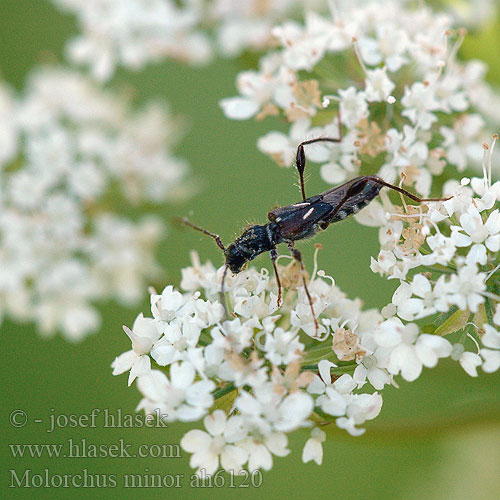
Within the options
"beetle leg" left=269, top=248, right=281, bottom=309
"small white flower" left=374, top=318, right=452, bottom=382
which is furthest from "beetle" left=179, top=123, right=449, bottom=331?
"small white flower" left=374, top=318, right=452, bottom=382

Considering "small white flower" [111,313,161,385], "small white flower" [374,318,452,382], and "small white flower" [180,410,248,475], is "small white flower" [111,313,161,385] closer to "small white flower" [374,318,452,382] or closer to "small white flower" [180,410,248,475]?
"small white flower" [180,410,248,475]

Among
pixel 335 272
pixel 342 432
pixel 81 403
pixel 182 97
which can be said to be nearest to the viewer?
pixel 342 432

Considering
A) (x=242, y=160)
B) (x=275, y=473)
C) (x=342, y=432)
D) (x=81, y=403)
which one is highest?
(x=242, y=160)

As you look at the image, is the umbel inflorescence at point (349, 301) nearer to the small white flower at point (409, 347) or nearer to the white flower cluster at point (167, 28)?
the small white flower at point (409, 347)

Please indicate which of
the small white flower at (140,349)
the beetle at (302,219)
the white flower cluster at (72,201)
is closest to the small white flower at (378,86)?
the beetle at (302,219)

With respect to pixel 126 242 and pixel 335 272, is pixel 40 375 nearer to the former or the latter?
pixel 126 242

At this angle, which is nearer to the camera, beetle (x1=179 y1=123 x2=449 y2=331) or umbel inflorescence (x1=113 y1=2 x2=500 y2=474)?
umbel inflorescence (x1=113 y1=2 x2=500 y2=474)

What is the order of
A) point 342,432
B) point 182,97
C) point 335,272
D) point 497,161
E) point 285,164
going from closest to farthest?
point 342,432
point 285,164
point 497,161
point 335,272
point 182,97

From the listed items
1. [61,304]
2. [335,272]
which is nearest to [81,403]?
[61,304]

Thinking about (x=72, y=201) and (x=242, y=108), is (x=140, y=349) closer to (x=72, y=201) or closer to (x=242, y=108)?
(x=242, y=108)
